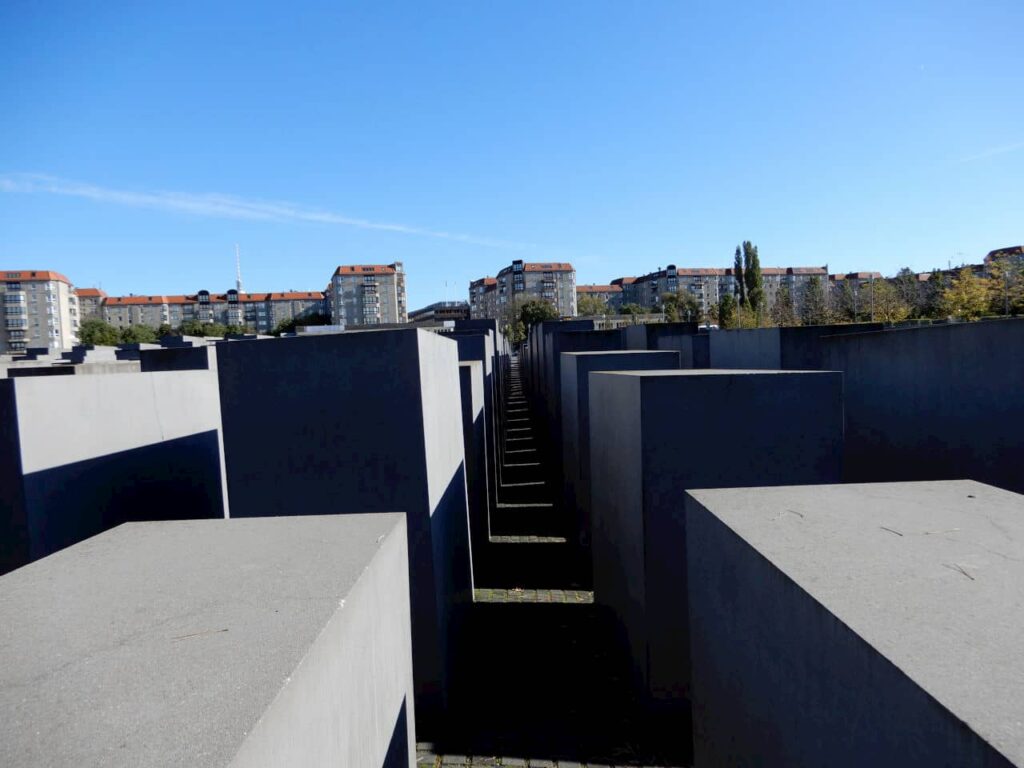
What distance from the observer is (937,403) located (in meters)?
8.11

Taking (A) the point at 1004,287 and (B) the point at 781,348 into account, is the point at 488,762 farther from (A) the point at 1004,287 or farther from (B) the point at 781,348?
(A) the point at 1004,287

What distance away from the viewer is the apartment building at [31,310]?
100938 millimetres

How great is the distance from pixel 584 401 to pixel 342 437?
194 inches

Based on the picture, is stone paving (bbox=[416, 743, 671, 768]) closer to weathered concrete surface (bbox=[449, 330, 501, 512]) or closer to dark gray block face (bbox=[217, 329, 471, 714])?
dark gray block face (bbox=[217, 329, 471, 714])

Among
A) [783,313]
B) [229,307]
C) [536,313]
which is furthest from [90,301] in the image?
[783,313]

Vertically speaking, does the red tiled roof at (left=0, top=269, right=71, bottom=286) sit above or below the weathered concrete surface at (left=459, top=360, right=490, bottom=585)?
above

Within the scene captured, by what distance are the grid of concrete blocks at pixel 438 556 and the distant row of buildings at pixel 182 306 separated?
7183cm

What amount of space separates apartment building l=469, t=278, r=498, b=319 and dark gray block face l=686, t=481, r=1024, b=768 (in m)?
132

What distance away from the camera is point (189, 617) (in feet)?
8.75

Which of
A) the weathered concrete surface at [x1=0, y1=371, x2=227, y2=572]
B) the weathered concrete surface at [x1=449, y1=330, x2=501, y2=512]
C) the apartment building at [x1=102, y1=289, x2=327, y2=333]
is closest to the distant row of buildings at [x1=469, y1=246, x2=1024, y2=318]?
the apartment building at [x1=102, y1=289, x2=327, y2=333]

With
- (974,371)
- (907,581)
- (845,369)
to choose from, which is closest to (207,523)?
(907,581)

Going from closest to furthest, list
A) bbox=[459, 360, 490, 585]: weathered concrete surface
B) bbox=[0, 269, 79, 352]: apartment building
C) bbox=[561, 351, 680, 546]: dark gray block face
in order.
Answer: bbox=[561, 351, 680, 546]: dark gray block face → bbox=[459, 360, 490, 585]: weathered concrete surface → bbox=[0, 269, 79, 352]: apartment building

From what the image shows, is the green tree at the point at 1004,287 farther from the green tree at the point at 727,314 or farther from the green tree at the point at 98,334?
the green tree at the point at 98,334

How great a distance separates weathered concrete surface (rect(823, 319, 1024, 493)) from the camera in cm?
697
